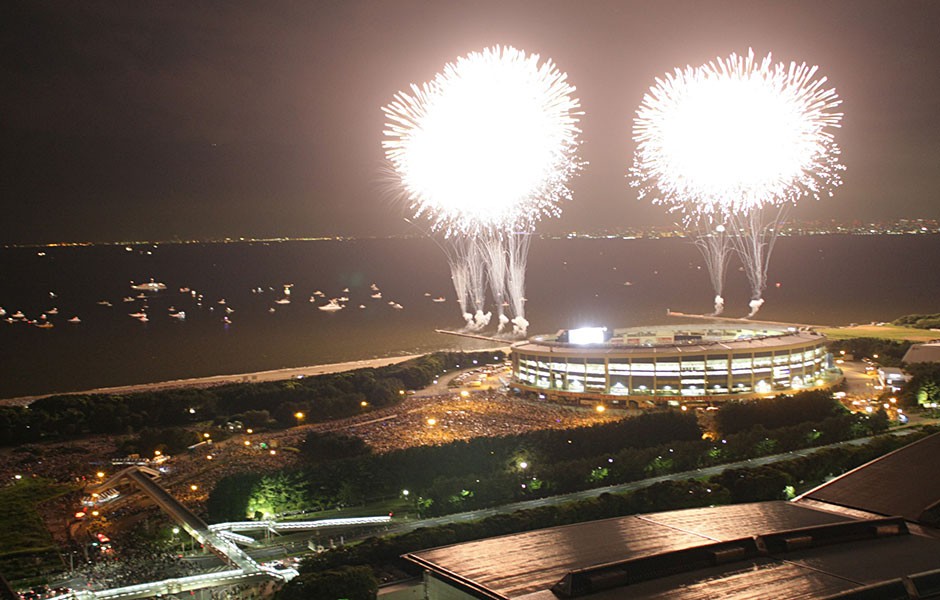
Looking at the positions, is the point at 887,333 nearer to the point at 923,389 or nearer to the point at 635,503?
the point at 923,389

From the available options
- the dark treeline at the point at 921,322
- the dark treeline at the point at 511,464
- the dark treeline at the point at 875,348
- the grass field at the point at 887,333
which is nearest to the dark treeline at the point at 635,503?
the dark treeline at the point at 511,464

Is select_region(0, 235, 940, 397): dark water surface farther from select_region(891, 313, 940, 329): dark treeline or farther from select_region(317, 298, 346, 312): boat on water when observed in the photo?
select_region(891, 313, 940, 329): dark treeline

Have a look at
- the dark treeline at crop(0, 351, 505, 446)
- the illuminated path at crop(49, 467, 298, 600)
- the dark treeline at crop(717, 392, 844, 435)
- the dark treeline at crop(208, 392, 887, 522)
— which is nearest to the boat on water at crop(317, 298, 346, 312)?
the dark treeline at crop(0, 351, 505, 446)

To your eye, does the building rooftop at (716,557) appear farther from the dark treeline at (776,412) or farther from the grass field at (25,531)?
the dark treeline at (776,412)

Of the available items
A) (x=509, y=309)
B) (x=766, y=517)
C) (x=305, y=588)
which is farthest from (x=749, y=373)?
(x=509, y=309)

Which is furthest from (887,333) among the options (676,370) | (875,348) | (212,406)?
(212,406)

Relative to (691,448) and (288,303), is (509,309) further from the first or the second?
(691,448)
